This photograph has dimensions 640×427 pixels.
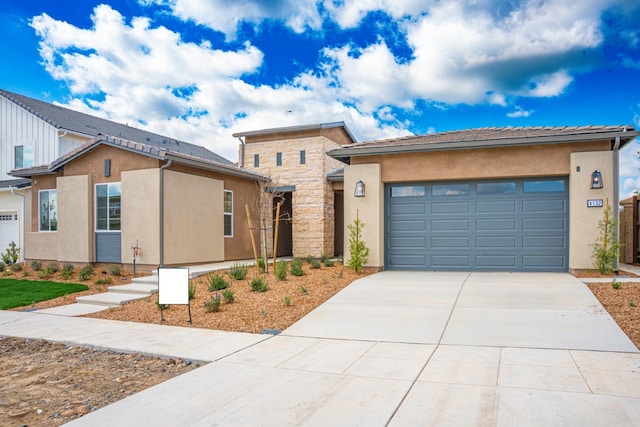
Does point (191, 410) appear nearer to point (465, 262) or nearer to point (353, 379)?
point (353, 379)

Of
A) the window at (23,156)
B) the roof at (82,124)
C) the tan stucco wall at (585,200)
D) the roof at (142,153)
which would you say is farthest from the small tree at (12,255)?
the tan stucco wall at (585,200)

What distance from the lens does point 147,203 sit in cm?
1316

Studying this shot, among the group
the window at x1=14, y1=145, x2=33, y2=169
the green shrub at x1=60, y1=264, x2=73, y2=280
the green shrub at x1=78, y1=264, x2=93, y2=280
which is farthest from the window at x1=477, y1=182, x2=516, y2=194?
the window at x1=14, y1=145, x2=33, y2=169

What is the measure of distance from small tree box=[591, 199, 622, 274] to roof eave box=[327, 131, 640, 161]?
1.60 m

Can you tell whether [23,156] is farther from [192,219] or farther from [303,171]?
[303,171]

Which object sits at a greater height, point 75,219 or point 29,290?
point 75,219

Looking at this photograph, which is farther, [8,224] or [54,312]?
[8,224]

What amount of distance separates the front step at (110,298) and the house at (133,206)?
2.35 m

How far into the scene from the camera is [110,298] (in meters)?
10.2

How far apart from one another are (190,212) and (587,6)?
1169 centimetres

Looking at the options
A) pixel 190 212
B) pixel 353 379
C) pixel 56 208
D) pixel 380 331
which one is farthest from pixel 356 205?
pixel 56 208

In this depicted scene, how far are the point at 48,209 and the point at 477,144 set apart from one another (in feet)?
46.4

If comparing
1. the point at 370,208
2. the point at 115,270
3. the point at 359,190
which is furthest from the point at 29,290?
the point at 370,208

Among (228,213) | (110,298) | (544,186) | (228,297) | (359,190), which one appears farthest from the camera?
(228,213)
